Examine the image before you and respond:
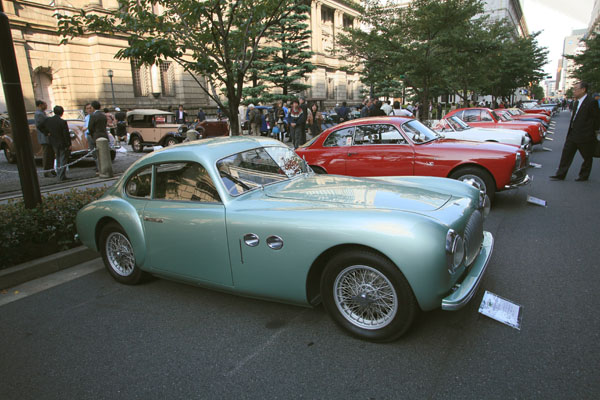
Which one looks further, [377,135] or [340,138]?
[340,138]

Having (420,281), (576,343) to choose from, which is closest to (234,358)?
(420,281)

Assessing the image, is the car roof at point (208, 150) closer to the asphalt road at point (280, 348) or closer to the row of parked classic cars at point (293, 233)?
the row of parked classic cars at point (293, 233)

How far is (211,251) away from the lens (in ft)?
11.1

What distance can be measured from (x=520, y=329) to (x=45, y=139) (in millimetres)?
11743

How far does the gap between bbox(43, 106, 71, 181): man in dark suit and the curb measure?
603 centimetres

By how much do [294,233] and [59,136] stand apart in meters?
9.68

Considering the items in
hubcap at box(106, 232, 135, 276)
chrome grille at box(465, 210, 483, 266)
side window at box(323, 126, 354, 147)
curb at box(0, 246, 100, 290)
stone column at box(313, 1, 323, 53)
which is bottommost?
curb at box(0, 246, 100, 290)

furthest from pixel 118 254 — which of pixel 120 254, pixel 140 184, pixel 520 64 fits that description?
pixel 520 64

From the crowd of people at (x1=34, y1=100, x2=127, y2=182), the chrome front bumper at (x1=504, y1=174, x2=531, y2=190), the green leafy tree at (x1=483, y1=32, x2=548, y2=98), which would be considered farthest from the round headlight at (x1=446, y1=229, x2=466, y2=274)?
the green leafy tree at (x1=483, y1=32, x2=548, y2=98)

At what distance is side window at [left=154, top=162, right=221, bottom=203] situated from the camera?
3547mm

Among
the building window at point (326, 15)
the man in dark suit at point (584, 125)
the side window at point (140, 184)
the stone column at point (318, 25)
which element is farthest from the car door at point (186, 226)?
the building window at point (326, 15)

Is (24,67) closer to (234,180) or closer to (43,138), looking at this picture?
(43,138)

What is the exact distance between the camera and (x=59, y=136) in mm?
10203

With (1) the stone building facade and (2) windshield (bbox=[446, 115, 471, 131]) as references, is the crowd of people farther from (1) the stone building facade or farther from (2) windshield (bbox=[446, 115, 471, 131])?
(1) the stone building facade
